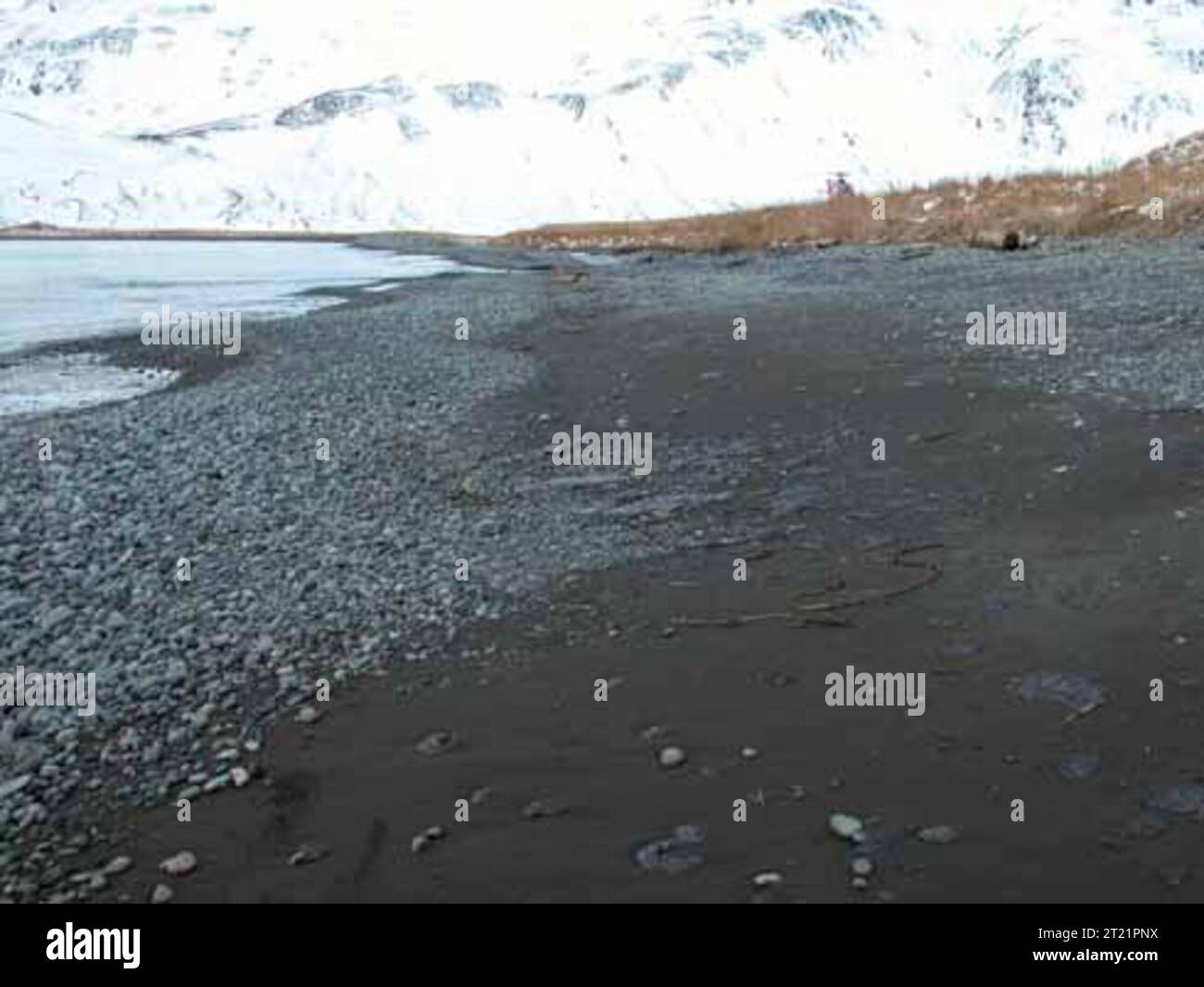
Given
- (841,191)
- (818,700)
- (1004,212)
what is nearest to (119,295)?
(1004,212)

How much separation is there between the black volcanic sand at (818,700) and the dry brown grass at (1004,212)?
16.9 meters

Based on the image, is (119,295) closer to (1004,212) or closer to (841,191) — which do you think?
(1004,212)

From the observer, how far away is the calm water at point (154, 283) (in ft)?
104

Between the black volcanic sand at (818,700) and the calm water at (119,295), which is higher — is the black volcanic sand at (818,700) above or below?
below

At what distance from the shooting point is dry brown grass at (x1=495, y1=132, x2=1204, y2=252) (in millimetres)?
28875

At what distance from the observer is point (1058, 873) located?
5195 mm

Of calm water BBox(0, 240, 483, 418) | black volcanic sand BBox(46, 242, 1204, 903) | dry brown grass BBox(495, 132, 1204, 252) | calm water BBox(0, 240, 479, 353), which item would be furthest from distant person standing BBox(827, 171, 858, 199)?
black volcanic sand BBox(46, 242, 1204, 903)

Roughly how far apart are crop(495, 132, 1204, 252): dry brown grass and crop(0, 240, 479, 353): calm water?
14.2 m

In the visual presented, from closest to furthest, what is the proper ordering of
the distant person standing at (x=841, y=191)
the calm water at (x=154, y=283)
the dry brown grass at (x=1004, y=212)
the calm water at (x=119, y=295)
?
the calm water at (x=119, y=295) < the dry brown grass at (x=1004, y=212) < the calm water at (x=154, y=283) < the distant person standing at (x=841, y=191)

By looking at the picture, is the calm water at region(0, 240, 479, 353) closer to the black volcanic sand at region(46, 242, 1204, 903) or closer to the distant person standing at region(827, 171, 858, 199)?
the distant person standing at region(827, 171, 858, 199)

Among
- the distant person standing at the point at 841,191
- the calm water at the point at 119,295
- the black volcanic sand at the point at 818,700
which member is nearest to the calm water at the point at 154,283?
the calm water at the point at 119,295

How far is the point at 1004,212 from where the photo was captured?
113ft

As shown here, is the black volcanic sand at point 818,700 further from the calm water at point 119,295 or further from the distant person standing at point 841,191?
the distant person standing at point 841,191

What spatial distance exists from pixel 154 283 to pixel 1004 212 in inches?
1272
